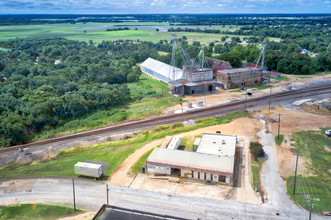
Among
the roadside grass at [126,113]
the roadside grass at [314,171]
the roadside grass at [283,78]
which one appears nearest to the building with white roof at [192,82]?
the roadside grass at [126,113]

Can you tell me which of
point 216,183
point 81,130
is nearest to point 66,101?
point 81,130

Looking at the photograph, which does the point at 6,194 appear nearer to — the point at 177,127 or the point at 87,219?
the point at 87,219

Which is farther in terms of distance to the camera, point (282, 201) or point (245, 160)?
point (245, 160)

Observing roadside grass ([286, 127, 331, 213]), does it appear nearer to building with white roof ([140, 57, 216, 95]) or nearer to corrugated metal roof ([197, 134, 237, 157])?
corrugated metal roof ([197, 134, 237, 157])

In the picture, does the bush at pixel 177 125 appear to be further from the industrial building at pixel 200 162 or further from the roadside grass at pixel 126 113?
the industrial building at pixel 200 162

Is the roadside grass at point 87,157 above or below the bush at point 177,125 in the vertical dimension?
below

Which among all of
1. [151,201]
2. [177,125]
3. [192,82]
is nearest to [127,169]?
[151,201]
